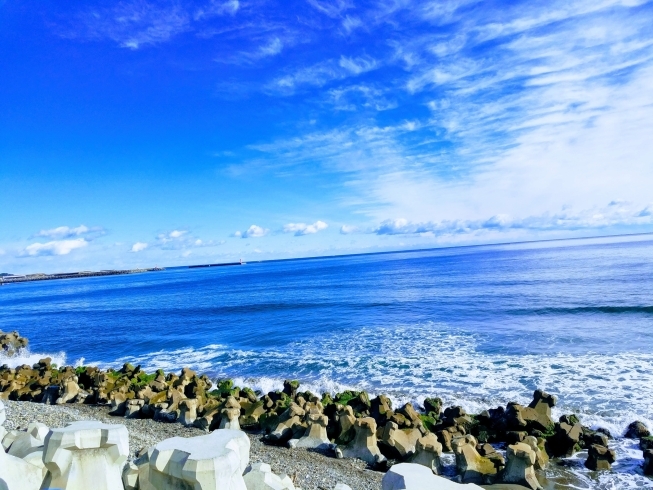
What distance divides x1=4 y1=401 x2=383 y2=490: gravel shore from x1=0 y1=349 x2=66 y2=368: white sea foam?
17.4 meters

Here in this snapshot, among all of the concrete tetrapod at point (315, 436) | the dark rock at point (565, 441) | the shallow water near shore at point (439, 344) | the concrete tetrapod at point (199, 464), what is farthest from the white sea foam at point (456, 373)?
the concrete tetrapod at point (199, 464)

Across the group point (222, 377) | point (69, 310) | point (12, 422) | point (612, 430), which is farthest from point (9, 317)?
point (612, 430)

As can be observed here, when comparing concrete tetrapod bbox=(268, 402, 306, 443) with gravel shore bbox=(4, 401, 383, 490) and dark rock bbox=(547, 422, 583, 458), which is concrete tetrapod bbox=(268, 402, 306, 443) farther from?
dark rock bbox=(547, 422, 583, 458)

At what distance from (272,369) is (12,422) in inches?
503

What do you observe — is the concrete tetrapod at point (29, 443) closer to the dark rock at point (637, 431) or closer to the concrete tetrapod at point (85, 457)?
the concrete tetrapod at point (85, 457)

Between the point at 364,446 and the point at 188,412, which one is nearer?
the point at 364,446

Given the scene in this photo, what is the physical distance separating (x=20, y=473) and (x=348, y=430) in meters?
9.35

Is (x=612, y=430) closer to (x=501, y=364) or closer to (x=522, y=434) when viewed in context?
(x=522, y=434)

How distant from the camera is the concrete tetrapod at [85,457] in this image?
11.3 ft

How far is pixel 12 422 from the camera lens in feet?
36.2

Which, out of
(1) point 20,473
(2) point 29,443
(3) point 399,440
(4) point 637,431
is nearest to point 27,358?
(3) point 399,440

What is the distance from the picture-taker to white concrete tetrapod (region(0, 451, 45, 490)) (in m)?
3.53

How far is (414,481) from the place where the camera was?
313 cm

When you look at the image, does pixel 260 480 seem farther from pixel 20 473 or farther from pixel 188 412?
pixel 188 412
